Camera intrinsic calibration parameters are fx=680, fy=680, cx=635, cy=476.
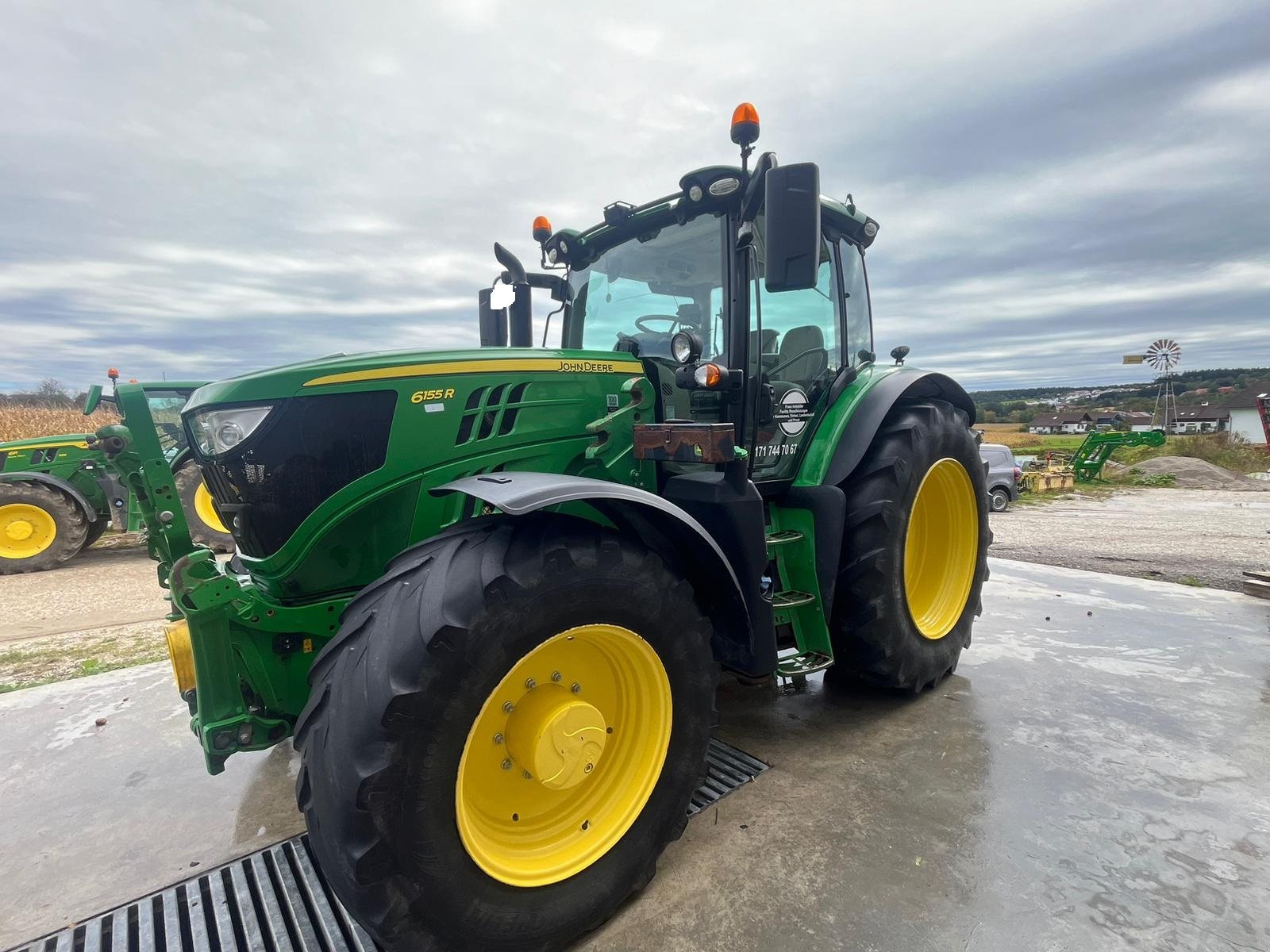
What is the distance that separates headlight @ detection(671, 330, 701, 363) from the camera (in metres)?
2.64

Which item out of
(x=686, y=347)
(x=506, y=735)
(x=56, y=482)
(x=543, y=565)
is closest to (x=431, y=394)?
(x=543, y=565)

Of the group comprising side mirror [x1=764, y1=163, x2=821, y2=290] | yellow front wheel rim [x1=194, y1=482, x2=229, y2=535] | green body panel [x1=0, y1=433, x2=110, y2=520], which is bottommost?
yellow front wheel rim [x1=194, y1=482, x2=229, y2=535]

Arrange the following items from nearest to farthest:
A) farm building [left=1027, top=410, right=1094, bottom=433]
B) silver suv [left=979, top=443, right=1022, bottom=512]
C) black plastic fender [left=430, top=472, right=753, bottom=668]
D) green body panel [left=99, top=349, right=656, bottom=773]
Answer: black plastic fender [left=430, top=472, right=753, bottom=668], green body panel [left=99, top=349, right=656, bottom=773], silver suv [left=979, top=443, right=1022, bottom=512], farm building [left=1027, top=410, right=1094, bottom=433]

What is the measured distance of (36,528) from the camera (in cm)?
785

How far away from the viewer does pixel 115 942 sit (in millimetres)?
1916

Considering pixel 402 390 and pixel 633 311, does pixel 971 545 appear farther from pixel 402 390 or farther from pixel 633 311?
pixel 402 390

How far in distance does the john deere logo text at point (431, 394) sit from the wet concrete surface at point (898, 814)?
63.7 inches

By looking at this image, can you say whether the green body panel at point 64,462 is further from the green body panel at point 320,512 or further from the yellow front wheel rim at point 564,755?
the yellow front wheel rim at point 564,755

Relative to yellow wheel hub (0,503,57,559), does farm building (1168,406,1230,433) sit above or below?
above

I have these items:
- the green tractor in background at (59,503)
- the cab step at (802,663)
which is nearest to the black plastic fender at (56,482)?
the green tractor in background at (59,503)

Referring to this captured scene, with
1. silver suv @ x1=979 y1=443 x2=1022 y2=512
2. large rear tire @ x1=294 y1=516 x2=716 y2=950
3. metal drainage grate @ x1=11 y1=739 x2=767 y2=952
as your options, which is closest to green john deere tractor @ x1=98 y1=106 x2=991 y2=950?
large rear tire @ x1=294 y1=516 x2=716 y2=950

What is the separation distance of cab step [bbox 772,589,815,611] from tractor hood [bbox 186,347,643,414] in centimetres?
130

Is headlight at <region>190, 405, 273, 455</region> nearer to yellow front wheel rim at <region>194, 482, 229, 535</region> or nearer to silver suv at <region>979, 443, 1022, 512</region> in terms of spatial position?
yellow front wheel rim at <region>194, 482, 229, 535</region>

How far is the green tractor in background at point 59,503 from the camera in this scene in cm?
776
